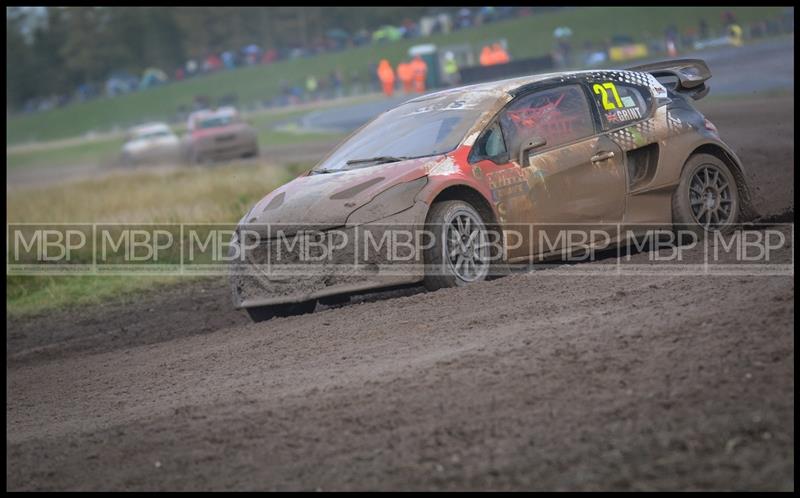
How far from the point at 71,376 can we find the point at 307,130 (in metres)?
37.2

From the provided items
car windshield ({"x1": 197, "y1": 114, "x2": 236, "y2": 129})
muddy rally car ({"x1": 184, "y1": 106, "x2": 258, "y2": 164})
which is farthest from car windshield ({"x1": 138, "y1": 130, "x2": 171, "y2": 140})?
muddy rally car ({"x1": 184, "y1": 106, "x2": 258, "y2": 164})

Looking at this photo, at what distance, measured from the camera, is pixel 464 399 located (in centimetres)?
514

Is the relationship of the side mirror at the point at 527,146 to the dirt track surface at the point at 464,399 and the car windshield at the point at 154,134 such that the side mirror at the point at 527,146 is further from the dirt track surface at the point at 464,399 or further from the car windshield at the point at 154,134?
the car windshield at the point at 154,134

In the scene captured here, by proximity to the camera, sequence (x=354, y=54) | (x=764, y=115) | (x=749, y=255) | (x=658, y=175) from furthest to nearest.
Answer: (x=354, y=54), (x=764, y=115), (x=658, y=175), (x=749, y=255)

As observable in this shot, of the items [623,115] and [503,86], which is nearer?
[503,86]

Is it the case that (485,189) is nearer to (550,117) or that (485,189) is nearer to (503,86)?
(550,117)

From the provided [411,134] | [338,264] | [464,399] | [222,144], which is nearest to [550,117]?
[411,134]

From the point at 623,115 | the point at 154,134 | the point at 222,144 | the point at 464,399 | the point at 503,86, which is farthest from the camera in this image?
the point at 154,134

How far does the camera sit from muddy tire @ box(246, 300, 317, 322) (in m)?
8.80

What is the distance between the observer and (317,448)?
4.82 meters

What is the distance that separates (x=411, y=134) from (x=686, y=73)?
2.69 meters

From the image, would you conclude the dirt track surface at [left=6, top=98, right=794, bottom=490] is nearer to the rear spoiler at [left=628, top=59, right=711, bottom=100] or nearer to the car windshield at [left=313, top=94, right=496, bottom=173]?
the car windshield at [left=313, top=94, right=496, bottom=173]

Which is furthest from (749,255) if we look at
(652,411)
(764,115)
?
(764,115)

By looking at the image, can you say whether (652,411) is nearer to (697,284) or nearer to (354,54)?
(697,284)
